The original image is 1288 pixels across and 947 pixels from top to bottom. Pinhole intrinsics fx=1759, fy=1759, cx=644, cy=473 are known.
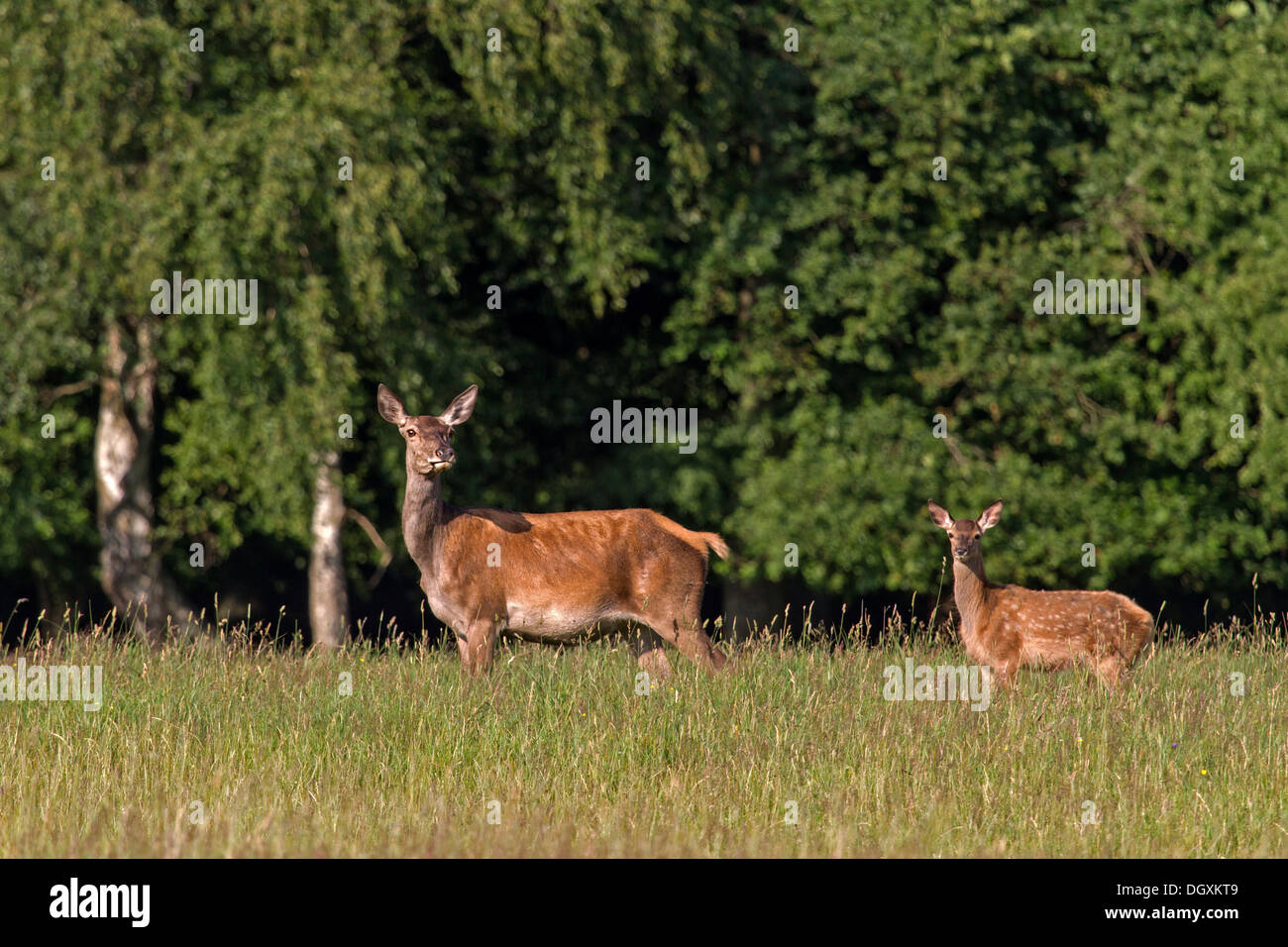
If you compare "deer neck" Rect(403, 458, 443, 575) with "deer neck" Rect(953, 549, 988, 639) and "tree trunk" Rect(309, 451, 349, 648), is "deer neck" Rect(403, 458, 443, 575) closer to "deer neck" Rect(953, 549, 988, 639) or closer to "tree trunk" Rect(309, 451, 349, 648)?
"deer neck" Rect(953, 549, 988, 639)

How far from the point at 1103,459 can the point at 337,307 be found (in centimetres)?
811

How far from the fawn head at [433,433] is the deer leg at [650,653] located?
1.72 metres

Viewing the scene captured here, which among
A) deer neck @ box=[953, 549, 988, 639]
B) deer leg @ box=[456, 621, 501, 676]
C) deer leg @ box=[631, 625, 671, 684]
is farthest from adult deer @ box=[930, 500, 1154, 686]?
deer leg @ box=[456, 621, 501, 676]

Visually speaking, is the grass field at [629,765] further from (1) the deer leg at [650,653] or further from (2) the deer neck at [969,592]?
(2) the deer neck at [969,592]

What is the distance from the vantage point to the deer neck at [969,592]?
10.9 m

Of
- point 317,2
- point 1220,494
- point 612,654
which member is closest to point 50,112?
point 317,2

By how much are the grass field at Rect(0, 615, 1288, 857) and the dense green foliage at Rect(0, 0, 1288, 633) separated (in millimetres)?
6504

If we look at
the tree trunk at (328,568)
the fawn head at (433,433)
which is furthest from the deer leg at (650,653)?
the tree trunk at (328,568)

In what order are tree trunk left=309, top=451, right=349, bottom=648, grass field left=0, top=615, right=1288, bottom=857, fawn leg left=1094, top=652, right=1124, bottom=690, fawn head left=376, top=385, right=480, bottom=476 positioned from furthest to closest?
tree trunk left=309, top=451, right=349, bottom=648 → fawn leg left=1094, top=652, right=1124, bottom=690 → fawn head left=376, top=385, right=480, bottom=476 → grass field left=0, top=615, right=1288, bottom=857

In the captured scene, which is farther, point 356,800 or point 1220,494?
point 1220,494

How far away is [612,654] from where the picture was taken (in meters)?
11.4

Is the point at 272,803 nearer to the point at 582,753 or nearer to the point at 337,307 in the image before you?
the point at 582,753

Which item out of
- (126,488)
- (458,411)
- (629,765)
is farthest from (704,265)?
(629,765)

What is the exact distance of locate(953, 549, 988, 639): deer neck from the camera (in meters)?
10.9
